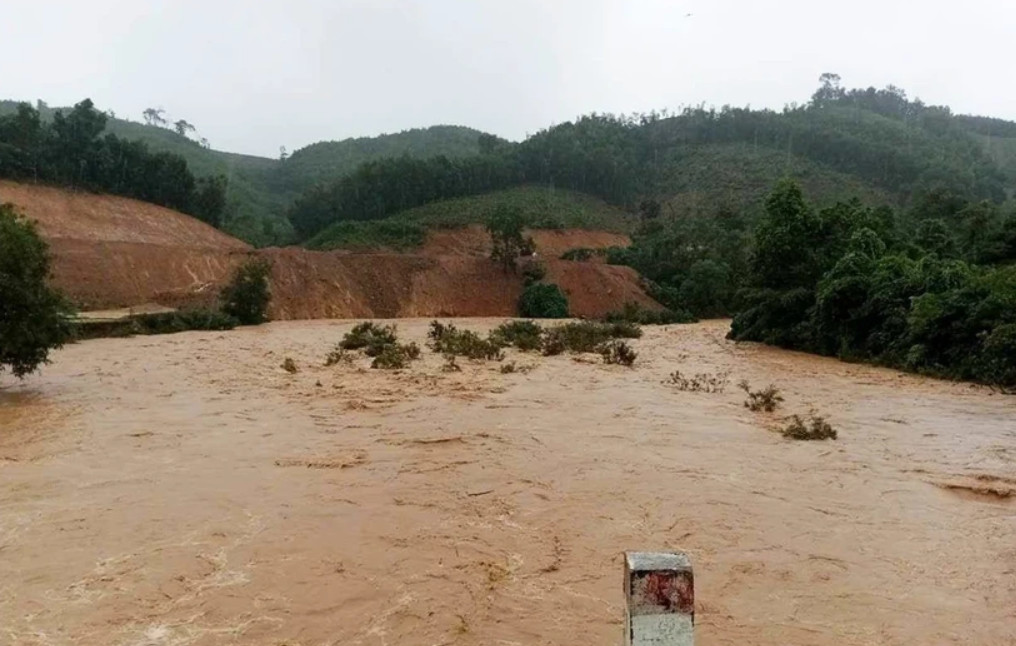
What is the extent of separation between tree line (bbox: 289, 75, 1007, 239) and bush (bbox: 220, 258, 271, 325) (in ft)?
103

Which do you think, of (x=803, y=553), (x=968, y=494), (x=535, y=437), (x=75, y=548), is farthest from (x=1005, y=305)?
(x=75, y=548)

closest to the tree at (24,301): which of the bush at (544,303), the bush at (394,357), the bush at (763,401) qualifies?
the bush at (394,357)

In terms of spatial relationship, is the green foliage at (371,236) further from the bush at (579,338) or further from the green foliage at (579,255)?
the bush at (579,338)

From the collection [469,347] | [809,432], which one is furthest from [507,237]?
[809,432]

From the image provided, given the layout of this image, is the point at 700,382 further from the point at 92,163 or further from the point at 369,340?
the point at 92,163

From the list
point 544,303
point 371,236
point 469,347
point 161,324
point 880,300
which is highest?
point 371,236

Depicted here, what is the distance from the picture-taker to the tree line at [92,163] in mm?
44875

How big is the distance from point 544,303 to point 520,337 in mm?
18378

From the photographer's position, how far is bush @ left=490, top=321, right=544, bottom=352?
22.9 metres

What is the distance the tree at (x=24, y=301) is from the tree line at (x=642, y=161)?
50.1 m

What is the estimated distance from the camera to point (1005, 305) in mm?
A: 18281

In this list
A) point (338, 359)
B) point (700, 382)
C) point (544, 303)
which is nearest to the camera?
point (700, 382)

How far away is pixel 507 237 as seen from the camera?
4484 cm

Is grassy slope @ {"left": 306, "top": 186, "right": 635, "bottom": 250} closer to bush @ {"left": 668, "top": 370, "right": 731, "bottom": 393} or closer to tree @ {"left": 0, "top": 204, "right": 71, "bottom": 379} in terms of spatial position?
bush @ {"left": 668, "top": 370, "right": 731, "bottom": 393}
